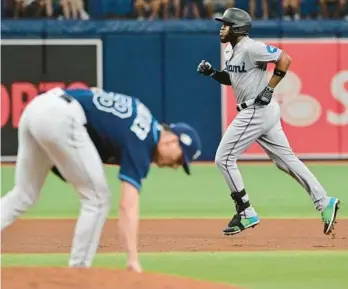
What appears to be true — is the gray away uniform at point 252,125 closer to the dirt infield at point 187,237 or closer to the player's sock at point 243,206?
the player's sock at point 243,206

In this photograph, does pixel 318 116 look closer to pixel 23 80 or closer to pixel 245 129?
pixel 23 80

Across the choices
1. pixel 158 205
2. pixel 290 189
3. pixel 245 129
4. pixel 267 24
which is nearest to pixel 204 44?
pixel 267 24

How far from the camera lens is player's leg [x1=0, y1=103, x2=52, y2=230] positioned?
6629mm

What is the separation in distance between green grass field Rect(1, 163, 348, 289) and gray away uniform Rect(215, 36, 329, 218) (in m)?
1.28

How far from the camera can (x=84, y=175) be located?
6449 millimetres

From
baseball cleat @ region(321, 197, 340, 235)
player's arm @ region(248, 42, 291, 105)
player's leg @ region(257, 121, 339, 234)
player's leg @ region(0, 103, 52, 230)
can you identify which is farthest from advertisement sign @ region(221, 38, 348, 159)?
player's leg @ region(0, 103, 52, 230)

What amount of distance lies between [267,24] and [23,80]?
13.8ft

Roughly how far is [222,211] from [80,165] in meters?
5.67

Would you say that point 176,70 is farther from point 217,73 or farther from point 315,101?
point 217,73

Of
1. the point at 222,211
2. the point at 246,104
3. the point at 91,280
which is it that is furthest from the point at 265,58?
the point at 91,280

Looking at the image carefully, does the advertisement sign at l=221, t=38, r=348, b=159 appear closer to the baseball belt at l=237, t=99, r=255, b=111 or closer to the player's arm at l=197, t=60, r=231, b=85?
the player's arm at l=197, t=60, r=231, b=85

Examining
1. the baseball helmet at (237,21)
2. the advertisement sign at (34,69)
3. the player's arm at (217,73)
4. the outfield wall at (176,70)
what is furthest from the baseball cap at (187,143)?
the advertisement sign at (34,69)

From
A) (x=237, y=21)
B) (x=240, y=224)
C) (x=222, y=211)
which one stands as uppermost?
(x=237, y=21)

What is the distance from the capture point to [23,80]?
697 inches
